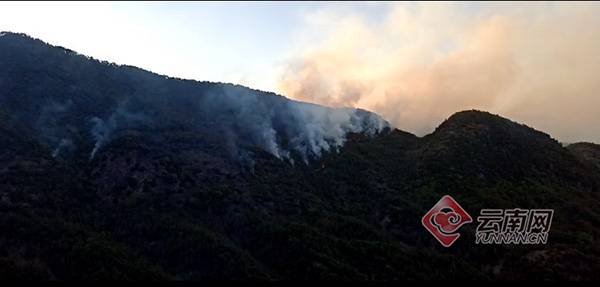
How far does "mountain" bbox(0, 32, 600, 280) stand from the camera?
86562 millimetres

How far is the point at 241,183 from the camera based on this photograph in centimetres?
11444

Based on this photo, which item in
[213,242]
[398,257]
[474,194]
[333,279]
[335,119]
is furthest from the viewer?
[335,119]

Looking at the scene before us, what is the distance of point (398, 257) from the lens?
312 ft

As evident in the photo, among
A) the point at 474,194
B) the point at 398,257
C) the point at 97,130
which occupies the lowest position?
the point at 398,257

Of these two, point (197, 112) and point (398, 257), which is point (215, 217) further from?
point (197, 112)

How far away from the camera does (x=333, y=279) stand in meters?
82.9

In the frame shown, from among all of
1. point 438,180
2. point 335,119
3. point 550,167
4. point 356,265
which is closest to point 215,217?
point 356,265

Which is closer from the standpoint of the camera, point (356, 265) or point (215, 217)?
point (356, 265)

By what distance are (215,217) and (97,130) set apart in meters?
41.4

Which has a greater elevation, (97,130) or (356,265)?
(97,130)

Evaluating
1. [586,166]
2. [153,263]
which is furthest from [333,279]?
[586,166]

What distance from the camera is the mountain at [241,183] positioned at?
86562mm

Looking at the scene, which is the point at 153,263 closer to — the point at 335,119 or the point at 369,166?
the point at 369,166

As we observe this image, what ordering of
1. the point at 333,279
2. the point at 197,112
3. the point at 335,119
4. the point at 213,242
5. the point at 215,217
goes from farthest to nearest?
1. the point at 335,119
2. the point at 197,112
3. the point at 215,217
4. the point at 213,242
5. the point at 333,279
